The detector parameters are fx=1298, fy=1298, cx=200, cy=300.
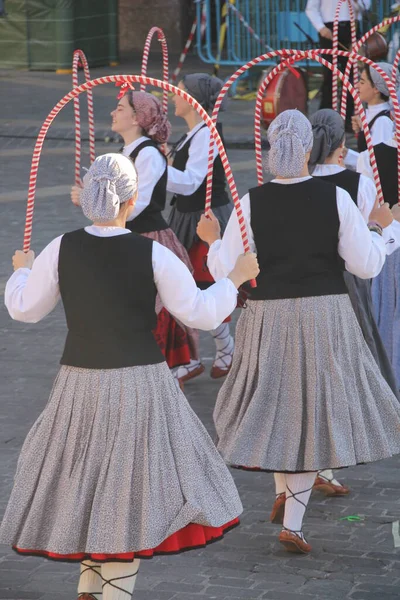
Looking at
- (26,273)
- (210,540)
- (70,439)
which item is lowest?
(210,540)

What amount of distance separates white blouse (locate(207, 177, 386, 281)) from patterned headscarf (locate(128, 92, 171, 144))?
1.57 metres

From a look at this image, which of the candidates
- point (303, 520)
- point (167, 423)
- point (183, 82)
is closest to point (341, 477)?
point (303, 520)

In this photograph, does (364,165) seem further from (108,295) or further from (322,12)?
(322,12)

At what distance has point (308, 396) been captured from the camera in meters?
5.23

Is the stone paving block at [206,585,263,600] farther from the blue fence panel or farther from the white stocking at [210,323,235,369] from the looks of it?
the blue fence panel

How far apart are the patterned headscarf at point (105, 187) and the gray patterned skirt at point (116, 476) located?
53 cm

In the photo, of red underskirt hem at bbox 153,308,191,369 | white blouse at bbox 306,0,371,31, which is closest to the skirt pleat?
red underskirt hem at bbox 153,308,191,369

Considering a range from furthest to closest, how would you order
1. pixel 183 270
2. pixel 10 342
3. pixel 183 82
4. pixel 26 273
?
pixel 10 342
pixel 183 82
pixel 26 273
pixel 183 270

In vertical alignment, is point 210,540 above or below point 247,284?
below

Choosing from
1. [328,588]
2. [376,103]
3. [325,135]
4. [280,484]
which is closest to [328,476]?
[280,484]

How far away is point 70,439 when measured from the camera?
436 cm

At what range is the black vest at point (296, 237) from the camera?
17.0 feet

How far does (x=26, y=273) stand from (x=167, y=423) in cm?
77

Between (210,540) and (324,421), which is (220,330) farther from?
(210,540)
